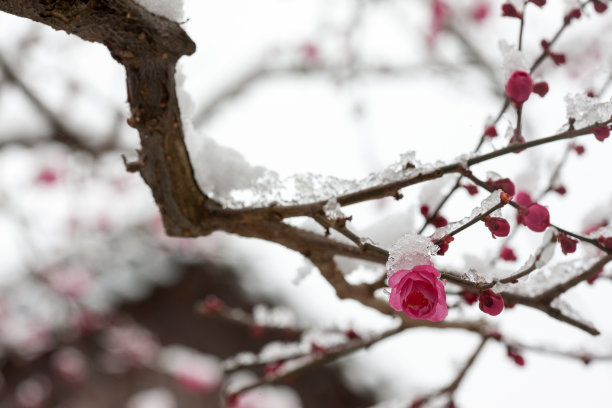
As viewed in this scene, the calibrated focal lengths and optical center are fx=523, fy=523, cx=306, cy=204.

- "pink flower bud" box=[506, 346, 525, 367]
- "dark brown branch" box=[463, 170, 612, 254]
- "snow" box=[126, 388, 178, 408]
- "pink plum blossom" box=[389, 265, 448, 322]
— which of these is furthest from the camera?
"snow" box=[126, 388, 178, 408]

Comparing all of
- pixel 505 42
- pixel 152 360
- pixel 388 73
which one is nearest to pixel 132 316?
pixel 152 360

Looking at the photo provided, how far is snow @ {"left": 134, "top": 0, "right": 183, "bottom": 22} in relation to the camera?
720 millimetres

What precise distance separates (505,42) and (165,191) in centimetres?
55

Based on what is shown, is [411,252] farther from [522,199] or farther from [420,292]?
[522,199]

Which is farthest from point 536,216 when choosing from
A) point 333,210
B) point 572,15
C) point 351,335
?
point 351,335

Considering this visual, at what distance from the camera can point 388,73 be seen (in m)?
3.71

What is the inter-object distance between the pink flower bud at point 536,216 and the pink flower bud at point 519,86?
0.47 ft

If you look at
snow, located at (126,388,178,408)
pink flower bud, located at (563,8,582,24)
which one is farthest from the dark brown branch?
snow, located at (126,388,178,408)

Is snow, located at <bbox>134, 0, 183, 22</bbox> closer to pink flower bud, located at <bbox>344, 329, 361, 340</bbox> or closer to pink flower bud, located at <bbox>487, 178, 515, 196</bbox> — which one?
pink flower bud, located at <bbox>487, 178, 515, 196</bbox>

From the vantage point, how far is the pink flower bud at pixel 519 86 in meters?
0.68

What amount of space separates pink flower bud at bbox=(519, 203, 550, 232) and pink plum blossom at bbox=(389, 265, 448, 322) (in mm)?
189

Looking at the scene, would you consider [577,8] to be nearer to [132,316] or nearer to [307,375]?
[307,375]

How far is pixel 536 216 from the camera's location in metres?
0.68

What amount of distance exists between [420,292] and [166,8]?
1.69 ft
